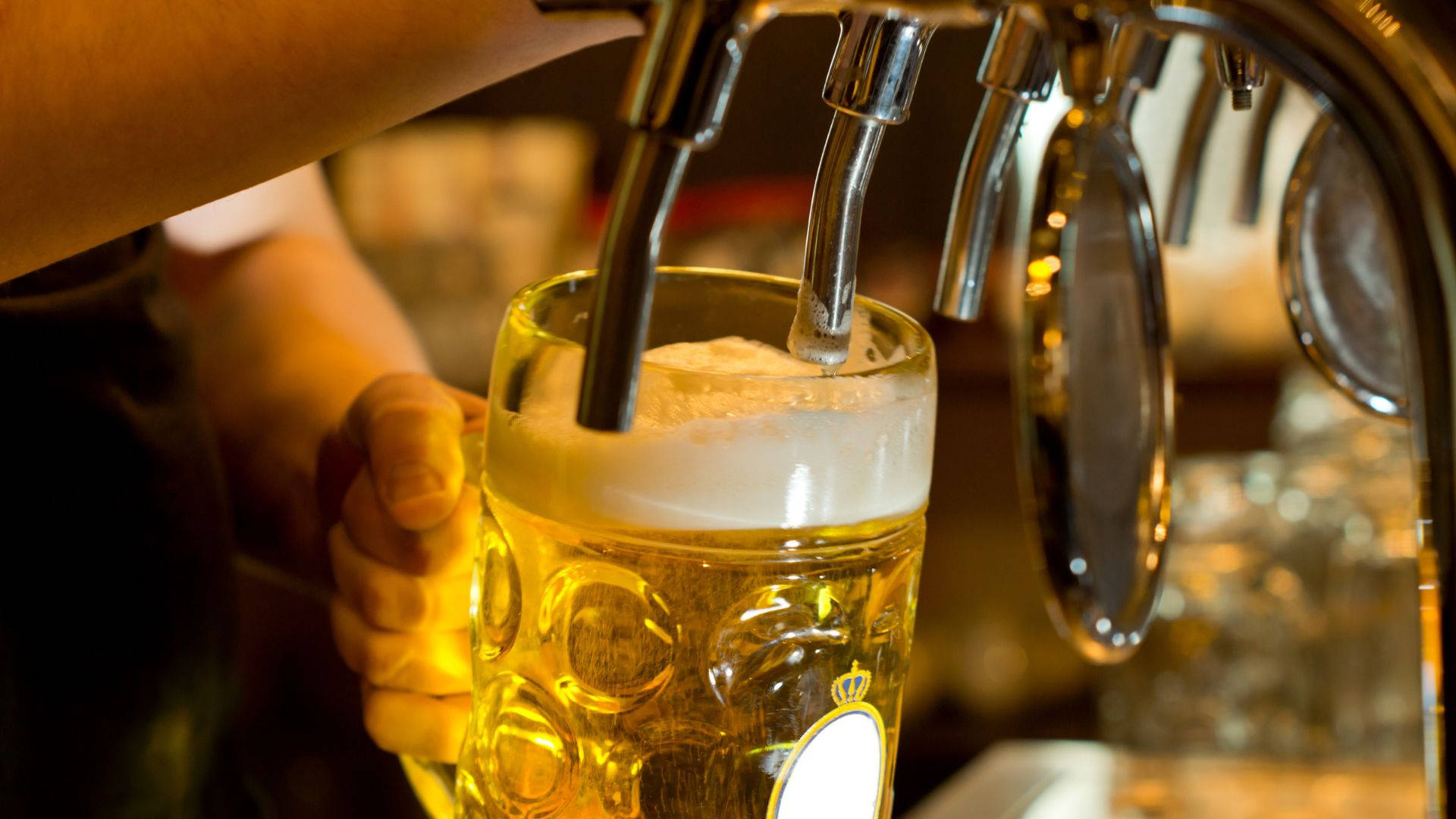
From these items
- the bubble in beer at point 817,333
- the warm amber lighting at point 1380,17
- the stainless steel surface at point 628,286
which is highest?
the warm amber lighting at point 1380,17

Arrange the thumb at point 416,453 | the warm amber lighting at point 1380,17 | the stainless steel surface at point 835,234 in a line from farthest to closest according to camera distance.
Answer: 1. the thumb at point 416,453
2. the stainless steel surface at point 835,234
3. the warm amber lighting at point 1380,17

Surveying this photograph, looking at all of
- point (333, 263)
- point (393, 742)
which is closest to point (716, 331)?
point (393, 742)

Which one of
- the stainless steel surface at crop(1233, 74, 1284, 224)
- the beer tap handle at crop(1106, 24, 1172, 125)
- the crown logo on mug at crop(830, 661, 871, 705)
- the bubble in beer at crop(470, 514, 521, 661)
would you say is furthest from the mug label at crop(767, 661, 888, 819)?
the stainless steel surface at crop(1233, 74, 1284, 224)

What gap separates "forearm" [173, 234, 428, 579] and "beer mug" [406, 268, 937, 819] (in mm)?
302

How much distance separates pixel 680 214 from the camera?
1903mm

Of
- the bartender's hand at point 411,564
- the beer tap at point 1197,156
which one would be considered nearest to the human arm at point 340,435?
the bartender's hand at point 411,564

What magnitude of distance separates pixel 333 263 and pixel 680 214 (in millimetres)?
1064

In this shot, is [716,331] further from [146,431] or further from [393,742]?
[146,431]

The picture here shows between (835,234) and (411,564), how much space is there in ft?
0.93

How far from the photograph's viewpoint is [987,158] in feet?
1.32

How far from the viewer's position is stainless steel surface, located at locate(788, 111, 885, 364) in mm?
345

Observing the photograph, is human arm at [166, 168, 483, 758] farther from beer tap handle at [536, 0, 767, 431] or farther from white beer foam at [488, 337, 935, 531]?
beer tap handle at [536, 0, 767, 431]

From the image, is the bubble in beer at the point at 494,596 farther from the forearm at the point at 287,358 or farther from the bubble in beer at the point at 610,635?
the forearm at the point at 287,358

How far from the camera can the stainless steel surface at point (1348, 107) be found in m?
0.24
